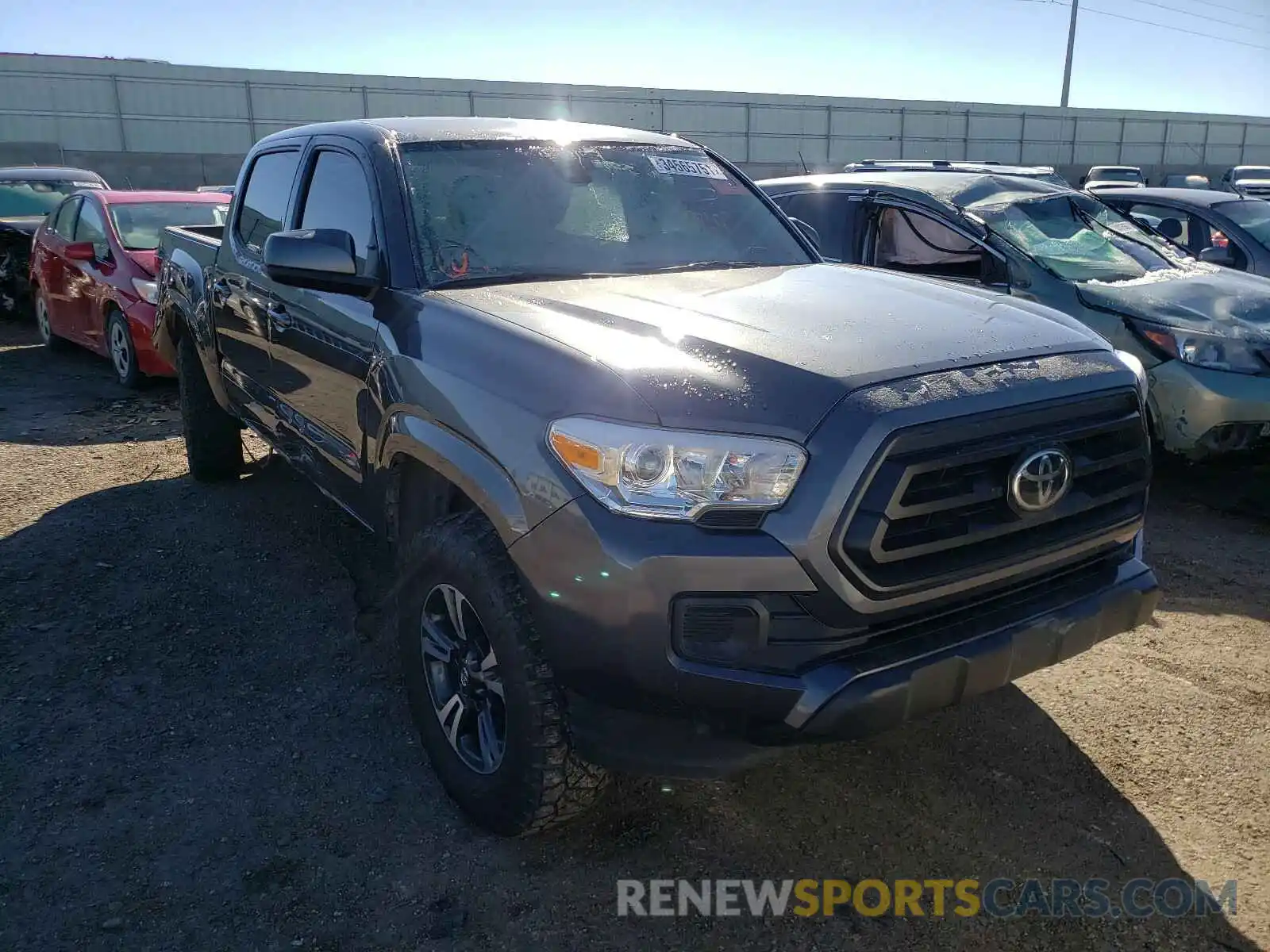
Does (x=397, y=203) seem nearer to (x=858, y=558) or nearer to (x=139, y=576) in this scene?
(x=858, y=558)

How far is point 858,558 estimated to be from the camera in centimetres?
221

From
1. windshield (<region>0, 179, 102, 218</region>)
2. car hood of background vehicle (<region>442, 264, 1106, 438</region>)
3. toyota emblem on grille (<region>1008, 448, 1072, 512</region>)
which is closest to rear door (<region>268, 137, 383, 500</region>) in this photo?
car hood of background vehicle (<region>442, 264, 1106, 438</region>)

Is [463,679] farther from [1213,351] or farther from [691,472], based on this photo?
[1213,351]

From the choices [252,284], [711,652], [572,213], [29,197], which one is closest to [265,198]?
[252,284]

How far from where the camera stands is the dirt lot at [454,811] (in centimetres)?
246

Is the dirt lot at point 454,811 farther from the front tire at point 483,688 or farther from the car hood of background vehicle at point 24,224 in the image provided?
the car hood of background vehicle at point 24,224

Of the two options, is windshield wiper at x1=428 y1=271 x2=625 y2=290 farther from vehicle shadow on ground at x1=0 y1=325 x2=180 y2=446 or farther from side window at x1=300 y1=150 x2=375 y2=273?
vehicle shadow on ground at x1=0 y1=325 x2=180 y2=446

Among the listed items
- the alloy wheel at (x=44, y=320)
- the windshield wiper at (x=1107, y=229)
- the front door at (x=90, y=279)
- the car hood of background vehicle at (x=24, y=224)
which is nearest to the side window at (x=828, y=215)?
the windshield wiper at (x=1107, y=229)

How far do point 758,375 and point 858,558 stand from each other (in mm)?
487

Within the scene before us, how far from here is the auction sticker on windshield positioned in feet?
13.0

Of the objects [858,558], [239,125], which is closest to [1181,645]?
[858,558]

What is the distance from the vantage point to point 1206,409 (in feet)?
16.4

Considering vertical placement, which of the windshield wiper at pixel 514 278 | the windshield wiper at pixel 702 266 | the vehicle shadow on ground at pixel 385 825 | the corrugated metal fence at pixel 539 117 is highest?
the corrugated metal fence at pixel 539 117

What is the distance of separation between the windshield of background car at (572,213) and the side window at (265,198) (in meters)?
1.07
